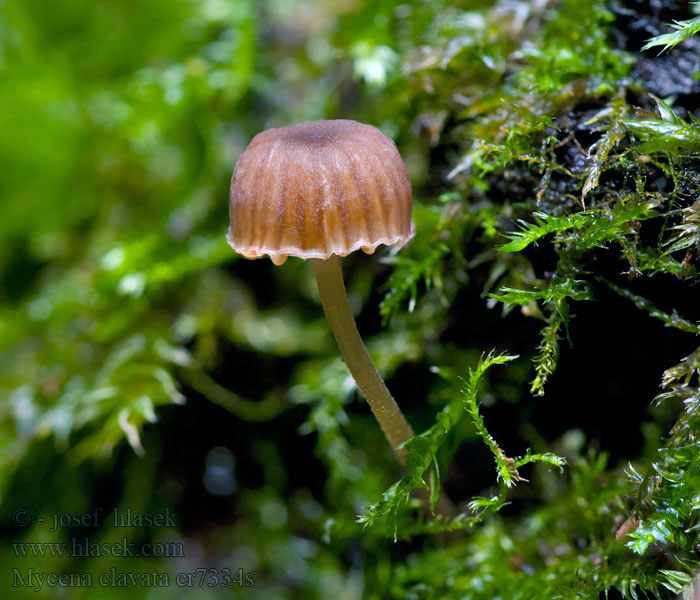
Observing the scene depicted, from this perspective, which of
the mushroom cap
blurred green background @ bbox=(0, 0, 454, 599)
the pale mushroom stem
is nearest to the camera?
the mushroom cap

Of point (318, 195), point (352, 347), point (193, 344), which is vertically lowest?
point (193, 344)

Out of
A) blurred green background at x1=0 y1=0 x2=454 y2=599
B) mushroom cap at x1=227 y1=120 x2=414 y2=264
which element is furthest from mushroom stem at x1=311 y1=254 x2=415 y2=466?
blurred green background at x1=0 y1=0 x2=454 y2=599

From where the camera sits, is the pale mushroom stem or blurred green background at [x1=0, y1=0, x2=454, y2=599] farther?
blurred green background at [x1=0, y1=0, x2=454, y2=599]

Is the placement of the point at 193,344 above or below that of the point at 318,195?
below

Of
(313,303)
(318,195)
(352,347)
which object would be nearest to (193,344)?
(313,303)

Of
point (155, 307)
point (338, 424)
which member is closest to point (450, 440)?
point (338, 424)

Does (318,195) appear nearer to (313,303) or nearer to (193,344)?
(313,303)

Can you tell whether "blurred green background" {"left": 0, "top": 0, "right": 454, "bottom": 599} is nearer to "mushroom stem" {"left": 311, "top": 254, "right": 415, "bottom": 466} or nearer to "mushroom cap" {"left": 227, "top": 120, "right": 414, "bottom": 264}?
"mushroom stem" {"left": 311, "top": 254, "right": 415, "bottom": 466}

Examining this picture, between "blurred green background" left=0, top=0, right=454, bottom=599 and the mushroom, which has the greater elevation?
the mushroom

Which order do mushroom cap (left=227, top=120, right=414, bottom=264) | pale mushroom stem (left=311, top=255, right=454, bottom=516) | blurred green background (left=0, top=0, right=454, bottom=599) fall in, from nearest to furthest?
mushroom cap (left=227, top=120, right=414, bottom=264) → pale mushroom stem (left=311, top=255, right=454, bottom=516) → blurred green background (left=0, top=0, right=454, bottom=599)

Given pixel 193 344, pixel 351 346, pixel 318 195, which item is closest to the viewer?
pixel 318 195
